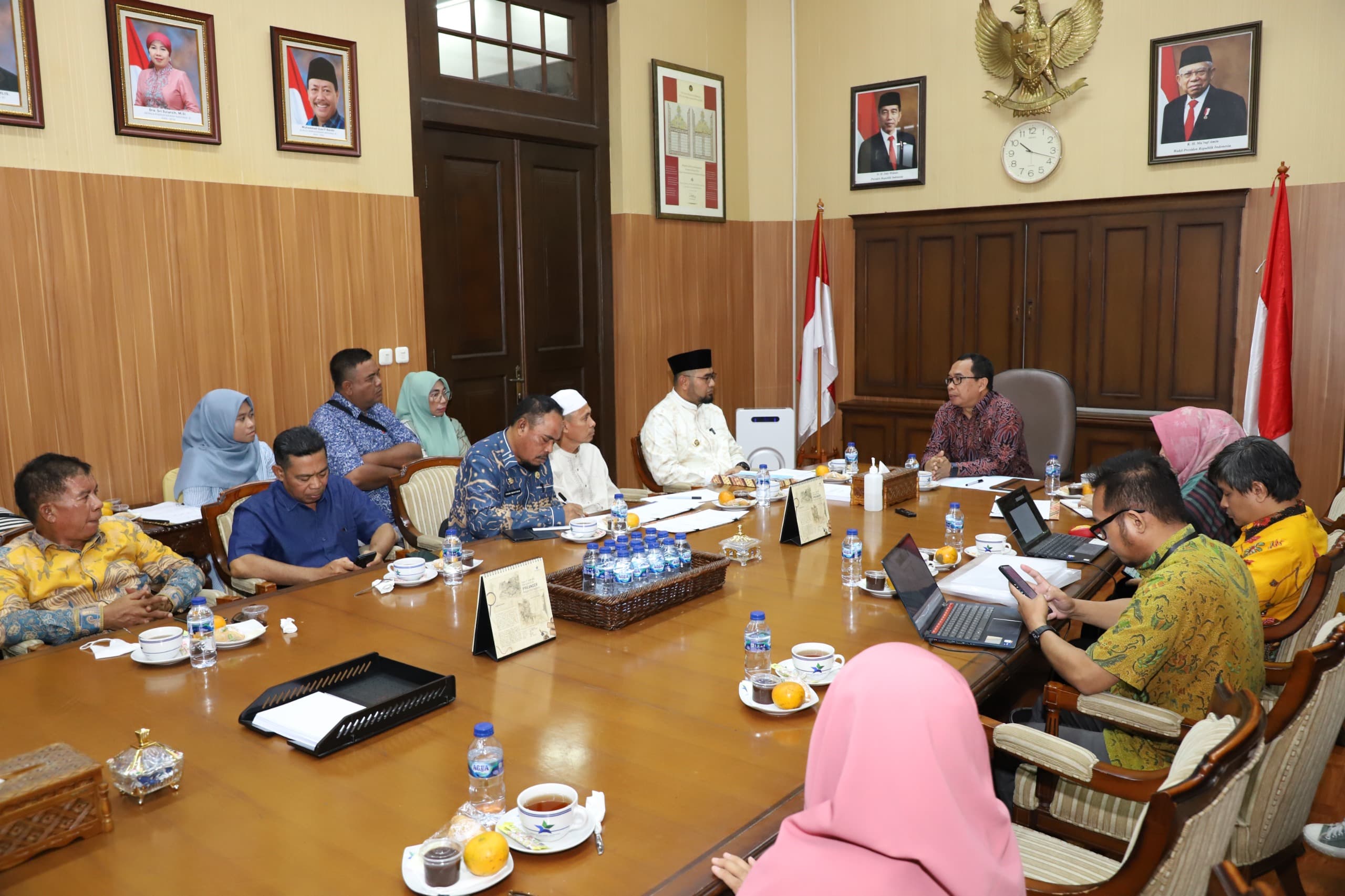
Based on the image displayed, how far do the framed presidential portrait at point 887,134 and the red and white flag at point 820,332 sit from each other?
1.57 ft

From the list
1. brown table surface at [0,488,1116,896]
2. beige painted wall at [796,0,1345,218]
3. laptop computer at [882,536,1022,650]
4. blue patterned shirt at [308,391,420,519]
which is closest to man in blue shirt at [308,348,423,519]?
blue patterned shirt at [308,391,420,519]

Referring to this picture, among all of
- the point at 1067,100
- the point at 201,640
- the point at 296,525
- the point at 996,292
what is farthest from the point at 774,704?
the point at 1067,100

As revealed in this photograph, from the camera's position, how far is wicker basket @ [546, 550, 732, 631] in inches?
91.7

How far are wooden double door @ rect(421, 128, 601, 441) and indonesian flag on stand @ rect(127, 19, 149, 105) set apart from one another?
148cm

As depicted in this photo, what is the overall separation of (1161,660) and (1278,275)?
14.0 feet

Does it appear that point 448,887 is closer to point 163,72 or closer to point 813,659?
point 813,659

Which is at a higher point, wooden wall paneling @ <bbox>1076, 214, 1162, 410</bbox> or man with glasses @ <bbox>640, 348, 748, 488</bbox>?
wooden wall paneling @ <bbox>1076, 214, 1162, 410</bbox>

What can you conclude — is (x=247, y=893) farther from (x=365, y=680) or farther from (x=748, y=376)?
(x=748, y=376)

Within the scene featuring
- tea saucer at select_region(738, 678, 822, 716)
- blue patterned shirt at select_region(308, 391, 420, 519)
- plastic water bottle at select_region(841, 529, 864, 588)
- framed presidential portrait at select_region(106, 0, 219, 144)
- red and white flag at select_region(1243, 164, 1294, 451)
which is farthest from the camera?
red and white flag at select_region(1243, 164, 1294, 451)

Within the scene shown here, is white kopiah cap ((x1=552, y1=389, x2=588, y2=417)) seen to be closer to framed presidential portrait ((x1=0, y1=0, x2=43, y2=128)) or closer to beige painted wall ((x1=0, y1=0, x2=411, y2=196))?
beige painted wall ((x1=0, y1=0, x2=411, y2=196))

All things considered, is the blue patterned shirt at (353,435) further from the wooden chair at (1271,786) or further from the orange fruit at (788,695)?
the wooden chair at (1271,786)

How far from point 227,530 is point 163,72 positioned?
6.92 ft

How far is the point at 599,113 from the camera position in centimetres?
625

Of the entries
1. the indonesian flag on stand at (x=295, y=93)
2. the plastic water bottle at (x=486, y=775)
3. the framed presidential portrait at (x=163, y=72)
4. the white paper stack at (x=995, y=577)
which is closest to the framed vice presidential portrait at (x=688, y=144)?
the indonesian flag on stand at (x=295, y=93)
